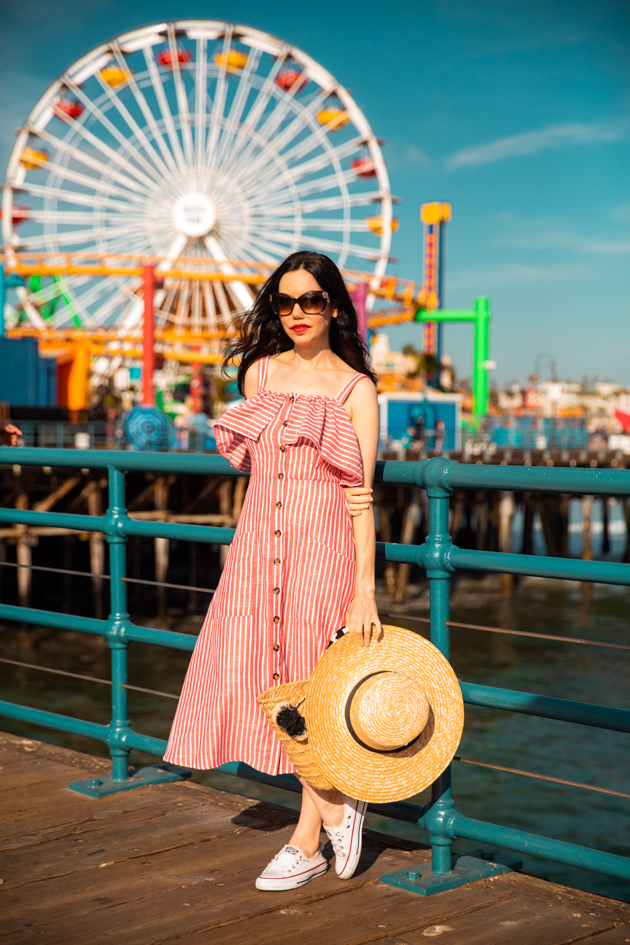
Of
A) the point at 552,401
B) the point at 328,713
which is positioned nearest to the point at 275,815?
the point at 328,713

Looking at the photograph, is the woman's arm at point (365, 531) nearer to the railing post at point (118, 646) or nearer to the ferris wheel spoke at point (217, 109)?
the railing post at point (118, 646)

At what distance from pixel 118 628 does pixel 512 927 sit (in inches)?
56.9

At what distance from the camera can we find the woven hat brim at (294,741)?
7.27ft

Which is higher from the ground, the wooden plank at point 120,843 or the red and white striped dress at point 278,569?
the red and white striped dress at point 278,569

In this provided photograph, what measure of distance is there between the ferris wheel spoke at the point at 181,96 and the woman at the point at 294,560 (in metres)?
36.3

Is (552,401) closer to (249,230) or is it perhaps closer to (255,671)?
(249,230)

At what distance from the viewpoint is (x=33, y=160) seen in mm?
35344

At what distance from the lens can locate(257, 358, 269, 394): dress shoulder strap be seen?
2.42m

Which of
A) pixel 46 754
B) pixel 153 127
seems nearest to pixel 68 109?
pixel 153 127

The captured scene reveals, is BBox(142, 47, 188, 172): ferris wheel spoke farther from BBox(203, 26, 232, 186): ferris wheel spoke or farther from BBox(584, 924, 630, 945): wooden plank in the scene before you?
BBox(584, 924, 630, 945): wooden plank

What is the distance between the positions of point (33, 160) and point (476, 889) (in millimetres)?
36597

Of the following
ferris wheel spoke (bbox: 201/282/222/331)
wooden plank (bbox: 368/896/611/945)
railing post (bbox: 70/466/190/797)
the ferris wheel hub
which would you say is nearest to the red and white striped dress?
wooden plank (bbox: 368/896/611/945)

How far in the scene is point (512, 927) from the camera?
2031 millimetres

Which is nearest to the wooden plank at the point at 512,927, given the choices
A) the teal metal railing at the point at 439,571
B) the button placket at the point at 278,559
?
the teal metal railing at the point at 439,571
